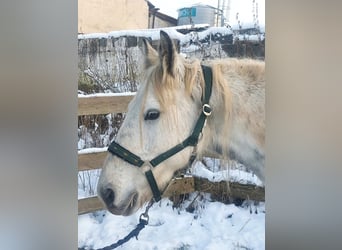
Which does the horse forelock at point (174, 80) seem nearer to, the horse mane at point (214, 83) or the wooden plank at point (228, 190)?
the horse mane at point (214, 83)

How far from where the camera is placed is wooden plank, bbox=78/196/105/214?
2072 mm

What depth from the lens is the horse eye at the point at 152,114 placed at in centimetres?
206

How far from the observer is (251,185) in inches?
81.0

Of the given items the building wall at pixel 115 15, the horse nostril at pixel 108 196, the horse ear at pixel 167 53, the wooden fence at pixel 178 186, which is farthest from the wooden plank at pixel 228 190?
the building wall at pixel 115 15

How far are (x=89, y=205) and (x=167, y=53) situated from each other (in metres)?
0.76

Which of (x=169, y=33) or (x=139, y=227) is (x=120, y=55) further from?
(x=139, y=227)

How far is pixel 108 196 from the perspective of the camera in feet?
6.77

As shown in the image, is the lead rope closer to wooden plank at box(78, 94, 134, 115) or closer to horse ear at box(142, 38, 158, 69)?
wooden plank at box(78, 94, 134, 115)

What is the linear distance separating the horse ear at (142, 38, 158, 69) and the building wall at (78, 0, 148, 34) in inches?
3.2
